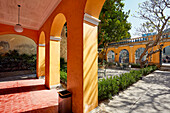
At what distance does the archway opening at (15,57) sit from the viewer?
8.34m

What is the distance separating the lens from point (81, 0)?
2266 millimetres

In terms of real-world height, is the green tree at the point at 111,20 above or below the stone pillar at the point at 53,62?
above

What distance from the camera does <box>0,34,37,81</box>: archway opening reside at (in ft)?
27.4

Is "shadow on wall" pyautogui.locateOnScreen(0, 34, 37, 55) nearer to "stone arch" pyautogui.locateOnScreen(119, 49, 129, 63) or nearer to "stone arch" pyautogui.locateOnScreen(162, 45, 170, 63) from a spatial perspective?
"stone arch" pyautogui.locateOnScreen(119, 49, 129, 63)

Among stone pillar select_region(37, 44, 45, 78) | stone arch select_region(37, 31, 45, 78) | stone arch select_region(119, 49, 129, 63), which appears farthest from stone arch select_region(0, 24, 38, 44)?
stone arch select_region(119, 49, 129, 63)

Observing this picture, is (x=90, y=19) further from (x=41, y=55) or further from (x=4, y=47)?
(x=4, y=47)

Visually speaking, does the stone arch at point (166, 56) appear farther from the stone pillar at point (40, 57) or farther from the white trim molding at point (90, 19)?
the stone pillar at point (40, 57)

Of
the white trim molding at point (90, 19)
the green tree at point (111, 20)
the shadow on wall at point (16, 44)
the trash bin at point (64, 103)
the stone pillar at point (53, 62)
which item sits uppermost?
the green tree at point (111, 20)

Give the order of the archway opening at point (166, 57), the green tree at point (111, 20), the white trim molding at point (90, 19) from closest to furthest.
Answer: the white trim molding at point (90, 19) → the green tree at point (111, 20) → the archway opening at point (166, 57)

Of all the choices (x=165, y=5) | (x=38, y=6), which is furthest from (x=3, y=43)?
(x=165, y=5)

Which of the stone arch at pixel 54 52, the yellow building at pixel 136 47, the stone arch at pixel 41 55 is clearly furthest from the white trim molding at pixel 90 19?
the yellow building at pixel 136 47

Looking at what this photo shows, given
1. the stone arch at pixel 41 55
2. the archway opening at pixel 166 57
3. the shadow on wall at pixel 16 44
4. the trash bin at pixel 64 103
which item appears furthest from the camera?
the archway opening at pixel 166 57

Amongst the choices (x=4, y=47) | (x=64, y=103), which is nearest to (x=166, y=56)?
(x=64, y=103)

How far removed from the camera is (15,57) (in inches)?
355
